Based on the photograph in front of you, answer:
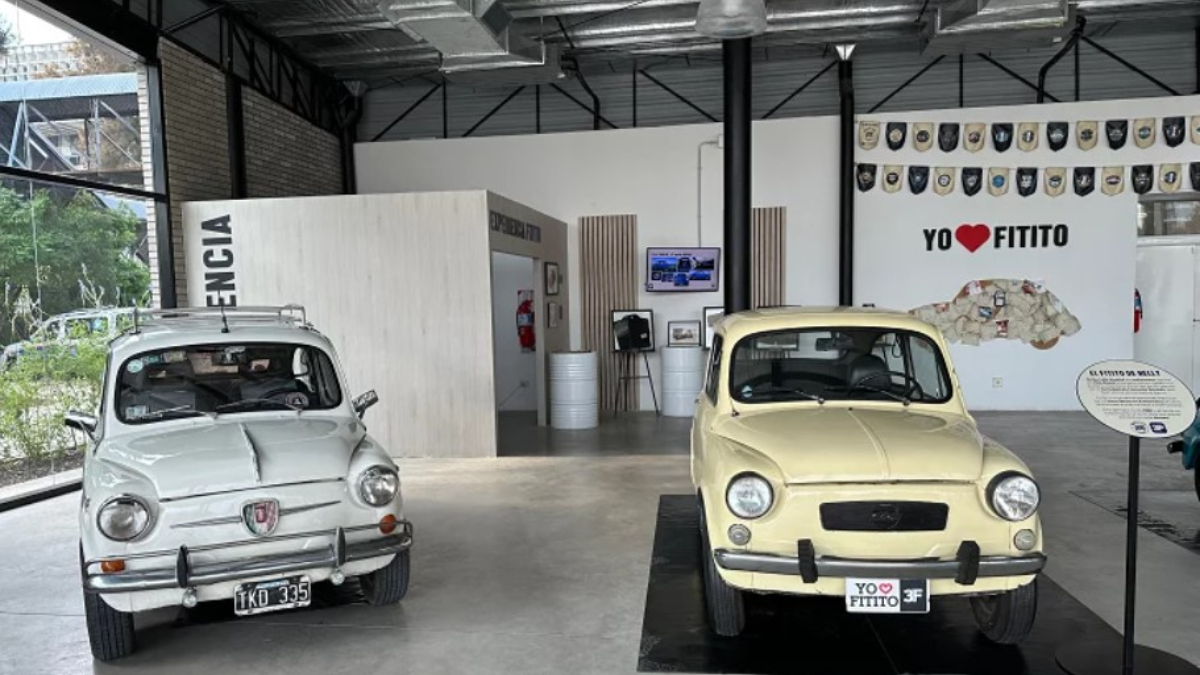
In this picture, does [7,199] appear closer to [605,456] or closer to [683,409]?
[605,456]

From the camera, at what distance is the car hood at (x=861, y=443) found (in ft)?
10.4

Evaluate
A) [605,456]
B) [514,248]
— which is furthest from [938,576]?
[514,248]

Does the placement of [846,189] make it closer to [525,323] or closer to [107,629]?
[525,323]

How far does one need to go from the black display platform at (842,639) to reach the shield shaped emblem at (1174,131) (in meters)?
8.47

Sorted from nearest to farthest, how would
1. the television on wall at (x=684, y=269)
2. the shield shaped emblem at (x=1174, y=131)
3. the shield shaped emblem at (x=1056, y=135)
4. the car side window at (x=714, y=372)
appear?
1. the car side window at (x=714, y=372)
2. the shield shaped emblem at (x=1174, y=131)
3. the shield shaped emblem at (x=1056, y=135)
4. the television on wall at (x=684, y=269)

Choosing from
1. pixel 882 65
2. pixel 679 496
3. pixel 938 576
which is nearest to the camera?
pixel 938 576

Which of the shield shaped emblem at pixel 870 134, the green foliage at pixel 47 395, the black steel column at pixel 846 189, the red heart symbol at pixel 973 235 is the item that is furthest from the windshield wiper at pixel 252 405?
the red heart symbol at pixel 973 235

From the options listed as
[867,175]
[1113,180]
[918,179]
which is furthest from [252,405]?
[1113,180]

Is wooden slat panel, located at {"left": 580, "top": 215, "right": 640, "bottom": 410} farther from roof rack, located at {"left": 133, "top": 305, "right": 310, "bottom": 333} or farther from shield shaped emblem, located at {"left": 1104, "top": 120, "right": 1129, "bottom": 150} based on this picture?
roof rack, located at {"left": 133, "top": 305, "right": 310, "bottom": 333}

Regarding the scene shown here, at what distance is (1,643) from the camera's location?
3.79m

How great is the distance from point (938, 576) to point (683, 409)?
7294 millimetres

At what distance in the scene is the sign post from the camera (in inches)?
119

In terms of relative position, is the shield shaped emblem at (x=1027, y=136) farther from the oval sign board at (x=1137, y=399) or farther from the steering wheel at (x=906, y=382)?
the oval sign board at (x=1137, y=399)

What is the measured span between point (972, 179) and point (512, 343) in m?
6.82
